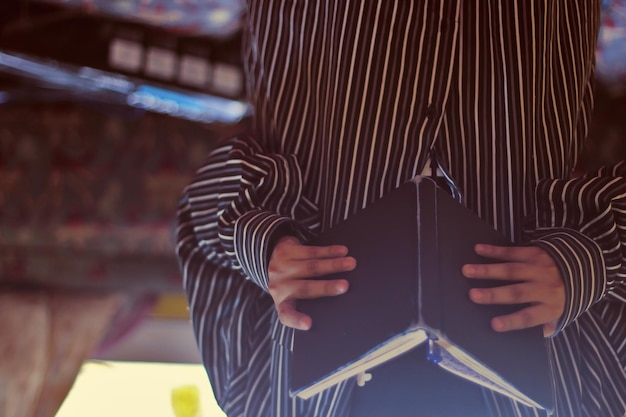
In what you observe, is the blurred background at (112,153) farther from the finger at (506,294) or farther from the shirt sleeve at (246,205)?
the finger at (506,294)

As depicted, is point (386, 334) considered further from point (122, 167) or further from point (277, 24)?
point (122, 167)

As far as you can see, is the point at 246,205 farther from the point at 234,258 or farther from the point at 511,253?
the point at 511,253

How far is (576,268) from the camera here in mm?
533

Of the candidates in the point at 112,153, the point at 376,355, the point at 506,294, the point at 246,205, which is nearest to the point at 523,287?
the point at 506,294

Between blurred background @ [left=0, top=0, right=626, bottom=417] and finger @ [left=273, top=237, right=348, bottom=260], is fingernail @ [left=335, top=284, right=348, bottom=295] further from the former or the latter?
blurred background @ [left=0, top=0, right=626, bottom=417]

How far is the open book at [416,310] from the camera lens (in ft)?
1.55

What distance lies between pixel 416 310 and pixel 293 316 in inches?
4.4

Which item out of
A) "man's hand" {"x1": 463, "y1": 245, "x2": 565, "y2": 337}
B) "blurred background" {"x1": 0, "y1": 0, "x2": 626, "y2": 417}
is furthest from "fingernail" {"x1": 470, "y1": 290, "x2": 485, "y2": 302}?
"blurred background" {"x1": 0, "y1": 0, "x2": 626, "y2": 417}

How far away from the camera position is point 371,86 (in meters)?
0.64

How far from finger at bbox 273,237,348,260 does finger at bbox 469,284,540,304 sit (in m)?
0.11

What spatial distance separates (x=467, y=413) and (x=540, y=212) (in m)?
0.20

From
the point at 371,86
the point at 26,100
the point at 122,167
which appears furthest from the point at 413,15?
the point at 26,100

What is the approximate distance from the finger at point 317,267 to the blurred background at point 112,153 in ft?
3.31

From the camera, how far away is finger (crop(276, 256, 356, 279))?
521mm
